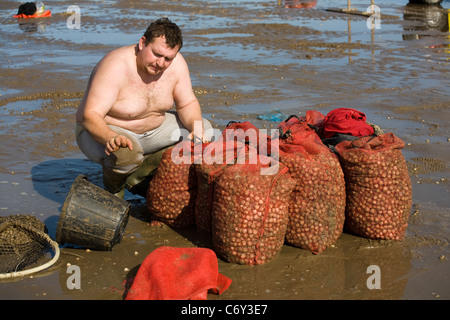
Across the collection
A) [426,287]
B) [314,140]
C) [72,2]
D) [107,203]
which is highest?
[72,2]

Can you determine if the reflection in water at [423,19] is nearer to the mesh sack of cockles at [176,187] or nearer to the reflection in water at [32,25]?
the reflection in water at [32,25]

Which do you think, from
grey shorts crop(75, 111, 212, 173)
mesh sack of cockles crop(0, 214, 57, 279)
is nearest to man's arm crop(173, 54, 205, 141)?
grey shorts crop(75, 111, 212, 173)

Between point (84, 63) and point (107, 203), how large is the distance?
7918mm

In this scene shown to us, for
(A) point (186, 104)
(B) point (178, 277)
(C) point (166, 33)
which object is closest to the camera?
(B) point (178, 277)

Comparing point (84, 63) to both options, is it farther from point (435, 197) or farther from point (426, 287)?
point (426, 287)

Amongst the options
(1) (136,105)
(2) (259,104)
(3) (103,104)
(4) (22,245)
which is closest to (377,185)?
(1) (136,105)

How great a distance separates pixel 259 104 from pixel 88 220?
4.81m

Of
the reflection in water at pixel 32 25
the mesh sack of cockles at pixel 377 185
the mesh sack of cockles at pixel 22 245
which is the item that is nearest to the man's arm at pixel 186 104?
the mesh sack of cockles at pixel 377 185

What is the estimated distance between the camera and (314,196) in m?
4.06

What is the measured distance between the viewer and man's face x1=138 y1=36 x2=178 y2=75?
4395 millimetres

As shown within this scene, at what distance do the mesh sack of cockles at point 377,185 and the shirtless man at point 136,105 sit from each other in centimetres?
136

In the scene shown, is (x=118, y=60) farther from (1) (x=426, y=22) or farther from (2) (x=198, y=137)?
(1) (x=426, y=22)

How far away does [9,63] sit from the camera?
37.9 ft
